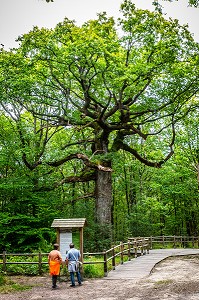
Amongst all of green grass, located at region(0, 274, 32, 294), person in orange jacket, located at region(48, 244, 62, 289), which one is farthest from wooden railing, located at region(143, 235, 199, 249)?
green grass, located at region(0, 274, 32, 294)

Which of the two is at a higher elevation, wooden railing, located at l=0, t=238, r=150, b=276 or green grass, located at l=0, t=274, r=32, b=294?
wooden railing, located at l=0, t=238, r=150, b=276

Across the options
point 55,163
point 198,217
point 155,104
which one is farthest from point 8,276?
point 198,217

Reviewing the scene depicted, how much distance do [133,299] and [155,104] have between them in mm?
12159

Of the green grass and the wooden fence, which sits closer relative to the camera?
the green grass

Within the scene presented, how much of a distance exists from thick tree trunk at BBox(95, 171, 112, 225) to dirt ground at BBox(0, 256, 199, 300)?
20.9 ft

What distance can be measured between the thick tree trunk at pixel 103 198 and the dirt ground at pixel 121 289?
637cm

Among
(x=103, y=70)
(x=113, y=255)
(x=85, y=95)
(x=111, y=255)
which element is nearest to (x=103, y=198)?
(x=111, y=255)

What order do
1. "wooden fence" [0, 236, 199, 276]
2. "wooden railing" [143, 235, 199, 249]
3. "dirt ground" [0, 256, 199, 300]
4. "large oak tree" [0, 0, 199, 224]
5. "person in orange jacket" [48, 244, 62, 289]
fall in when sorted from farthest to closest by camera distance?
"wooden railing" [143, 235, 199, 249]
"large oak tree" [0, 0, 199, 224]
"wooden fence" [0, 236, 199, 276]
"person in orange jacket" [48, 244, 62, 289]
"dirt ground" [0, 256, 199, 300]

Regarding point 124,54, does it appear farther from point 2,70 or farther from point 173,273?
point 173,273

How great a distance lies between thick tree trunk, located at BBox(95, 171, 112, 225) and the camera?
19.0 meters

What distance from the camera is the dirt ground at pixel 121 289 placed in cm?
900

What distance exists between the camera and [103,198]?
19250mm

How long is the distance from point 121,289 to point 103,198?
931 centimetres

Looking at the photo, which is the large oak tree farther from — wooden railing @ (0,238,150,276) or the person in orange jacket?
the person in orange jacket
